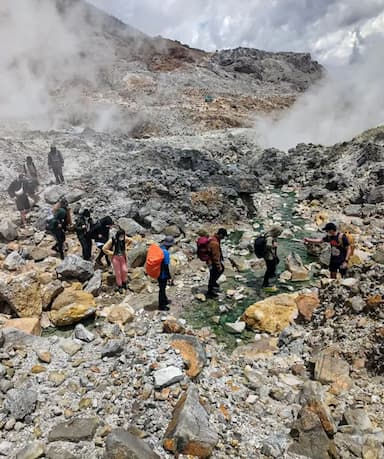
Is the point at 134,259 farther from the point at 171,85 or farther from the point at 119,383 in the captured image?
the point at 171,85

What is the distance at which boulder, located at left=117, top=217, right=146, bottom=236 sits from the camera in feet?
32.4

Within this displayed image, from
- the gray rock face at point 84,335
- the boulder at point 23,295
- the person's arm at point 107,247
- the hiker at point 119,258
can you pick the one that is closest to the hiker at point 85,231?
the person's arm at point 107,247

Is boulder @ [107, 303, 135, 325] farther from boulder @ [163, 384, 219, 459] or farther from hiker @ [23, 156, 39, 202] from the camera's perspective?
hiker @ [23, 156, 39, 202]

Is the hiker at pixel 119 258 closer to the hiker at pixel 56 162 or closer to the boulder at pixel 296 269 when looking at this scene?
the boulder at pixel 296 269

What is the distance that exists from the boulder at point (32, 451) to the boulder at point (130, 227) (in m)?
6.68

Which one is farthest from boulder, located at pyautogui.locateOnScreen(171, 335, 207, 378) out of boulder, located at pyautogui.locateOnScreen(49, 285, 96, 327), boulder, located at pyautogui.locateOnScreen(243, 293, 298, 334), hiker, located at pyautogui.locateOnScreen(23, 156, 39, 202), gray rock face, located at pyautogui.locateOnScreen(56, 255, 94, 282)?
hiker, located at pyautogui.locateOnScreen(23, 156, 39, 202)

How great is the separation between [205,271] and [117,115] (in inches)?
890

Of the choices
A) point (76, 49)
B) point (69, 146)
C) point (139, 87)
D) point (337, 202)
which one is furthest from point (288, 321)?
point (76, 49)

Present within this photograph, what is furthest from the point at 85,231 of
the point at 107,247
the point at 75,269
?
the point at 75,269

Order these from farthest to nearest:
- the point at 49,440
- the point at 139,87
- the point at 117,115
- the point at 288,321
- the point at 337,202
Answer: the point at 139,87, the point at 117,115, the point at 337,202, the point at 288,321, the point at 49,440

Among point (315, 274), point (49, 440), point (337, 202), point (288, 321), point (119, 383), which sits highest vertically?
point (337, 202)

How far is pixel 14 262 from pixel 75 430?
485cm

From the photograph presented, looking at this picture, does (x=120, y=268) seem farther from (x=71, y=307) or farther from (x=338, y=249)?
(x=338, y=249)

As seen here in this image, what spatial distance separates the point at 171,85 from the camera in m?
38.7
